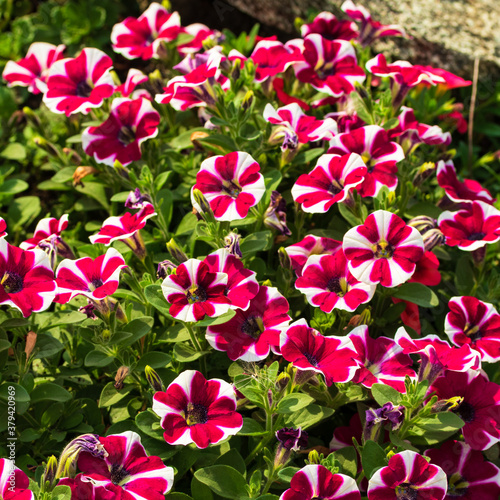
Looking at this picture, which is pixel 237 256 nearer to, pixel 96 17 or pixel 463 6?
pixel 96 17

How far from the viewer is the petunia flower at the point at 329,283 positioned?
5.66 feet

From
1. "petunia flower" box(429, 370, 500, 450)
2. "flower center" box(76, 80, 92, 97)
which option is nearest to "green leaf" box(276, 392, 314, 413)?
"petunia flower" box(429, 370, 500, 450)

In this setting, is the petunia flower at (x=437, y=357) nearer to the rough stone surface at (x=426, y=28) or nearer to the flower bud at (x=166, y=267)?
the flower bud at (x=166, y=267)

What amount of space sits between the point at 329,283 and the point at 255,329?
27 centimetres

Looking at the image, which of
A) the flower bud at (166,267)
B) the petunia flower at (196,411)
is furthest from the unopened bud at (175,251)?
the petunia flower at (196,411)

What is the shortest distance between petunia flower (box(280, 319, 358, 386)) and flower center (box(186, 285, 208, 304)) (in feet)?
0.79

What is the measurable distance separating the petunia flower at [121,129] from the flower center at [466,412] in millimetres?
1376

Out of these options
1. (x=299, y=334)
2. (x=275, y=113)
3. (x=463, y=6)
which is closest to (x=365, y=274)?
(x=299, y=334)

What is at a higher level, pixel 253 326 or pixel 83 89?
pixel 83 89

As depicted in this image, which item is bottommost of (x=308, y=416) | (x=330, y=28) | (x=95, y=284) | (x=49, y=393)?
(x=49, y=393)

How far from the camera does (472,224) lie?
2004 mm

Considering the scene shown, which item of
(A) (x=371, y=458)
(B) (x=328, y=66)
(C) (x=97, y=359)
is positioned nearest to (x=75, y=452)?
(C) (x=97, y=359)

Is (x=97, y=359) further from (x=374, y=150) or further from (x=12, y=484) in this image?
(x=374, y=150)

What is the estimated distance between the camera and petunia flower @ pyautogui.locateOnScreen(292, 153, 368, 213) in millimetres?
1842
